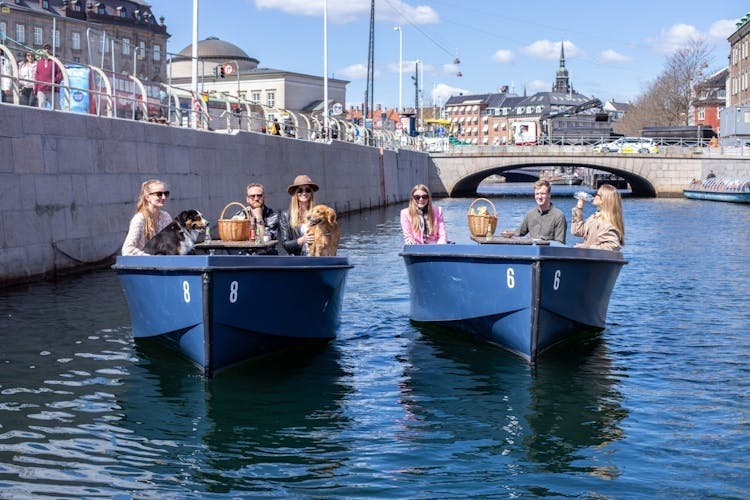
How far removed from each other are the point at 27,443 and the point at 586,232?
7.06 meters

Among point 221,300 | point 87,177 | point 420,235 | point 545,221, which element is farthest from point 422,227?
point 87,177

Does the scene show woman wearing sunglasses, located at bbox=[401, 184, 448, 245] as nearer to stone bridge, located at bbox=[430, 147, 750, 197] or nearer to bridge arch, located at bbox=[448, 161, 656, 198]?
stone bridge, located at bbox=[430, 147, 750, 197]

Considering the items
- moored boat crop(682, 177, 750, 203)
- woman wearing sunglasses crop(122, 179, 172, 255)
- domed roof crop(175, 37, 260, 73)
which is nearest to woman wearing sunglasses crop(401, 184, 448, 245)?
woman wearing sunglasses crop(122, 179, 172, 255)

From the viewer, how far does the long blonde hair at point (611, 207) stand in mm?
12266

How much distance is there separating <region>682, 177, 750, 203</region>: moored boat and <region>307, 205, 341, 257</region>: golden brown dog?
49174 millimetres

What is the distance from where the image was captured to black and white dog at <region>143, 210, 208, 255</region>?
410 inches

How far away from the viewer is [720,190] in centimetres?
5981

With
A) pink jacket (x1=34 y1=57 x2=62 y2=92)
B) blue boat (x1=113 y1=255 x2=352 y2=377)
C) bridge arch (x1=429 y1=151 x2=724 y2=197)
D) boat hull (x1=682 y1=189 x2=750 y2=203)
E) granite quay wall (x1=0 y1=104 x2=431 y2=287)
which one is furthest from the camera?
bridge arch (x1=429 y1=151 x2=724 y2=197)

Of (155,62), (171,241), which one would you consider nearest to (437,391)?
(171,241)

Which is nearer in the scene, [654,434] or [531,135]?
[654,434]

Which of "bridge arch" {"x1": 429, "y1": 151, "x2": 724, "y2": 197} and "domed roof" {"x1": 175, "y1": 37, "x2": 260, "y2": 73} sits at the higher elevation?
"domed roof" {"x1": 175, "y1": 37, "x2": 260, "y2": 73}

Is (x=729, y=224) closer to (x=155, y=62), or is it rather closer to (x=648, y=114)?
(x=155, y=62)

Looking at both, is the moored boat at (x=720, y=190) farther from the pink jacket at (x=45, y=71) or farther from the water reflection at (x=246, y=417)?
the water reflection at (x=246, y=417)

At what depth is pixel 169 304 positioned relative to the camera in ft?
32.8
